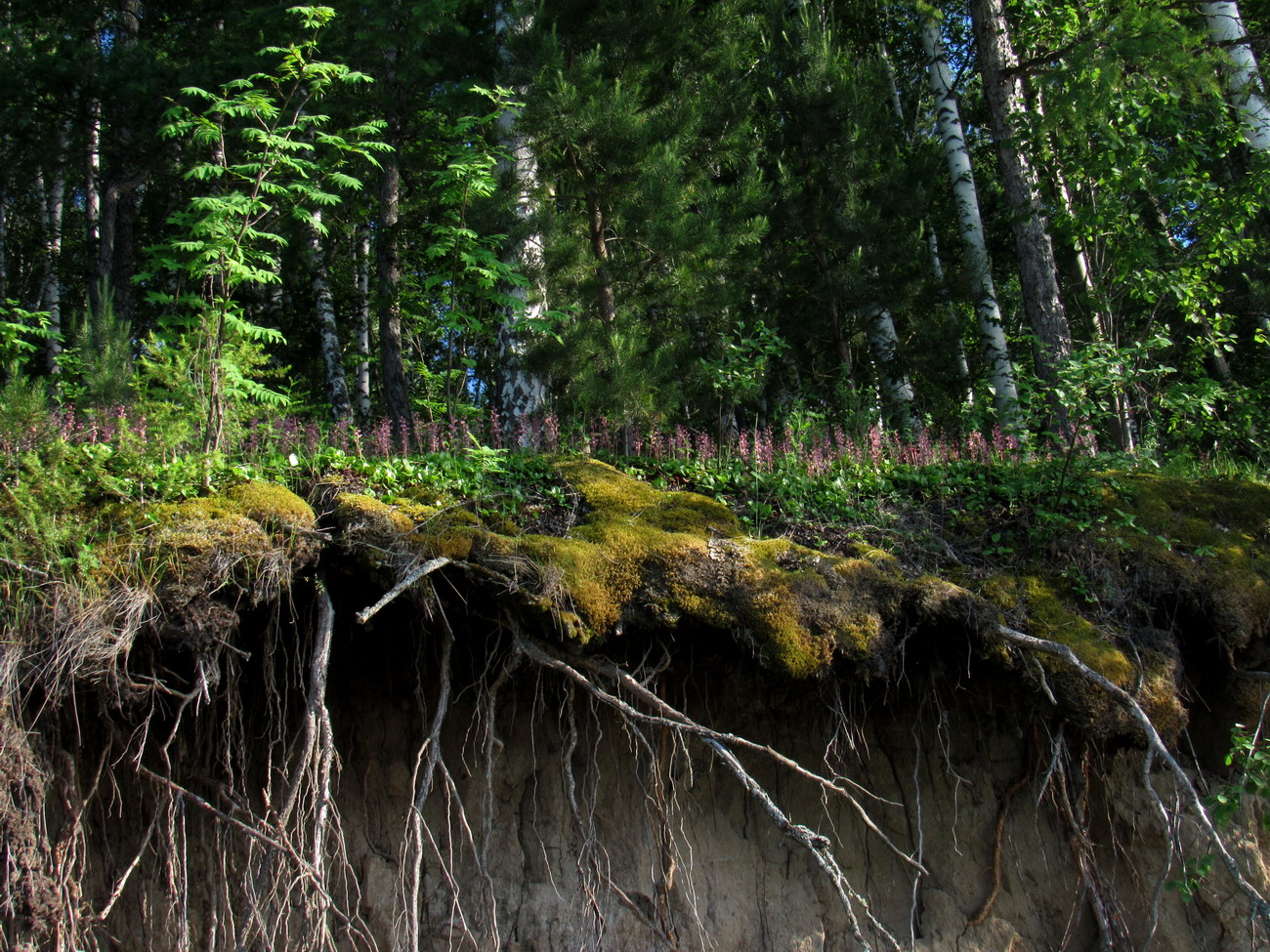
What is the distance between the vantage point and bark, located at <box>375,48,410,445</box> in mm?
10102

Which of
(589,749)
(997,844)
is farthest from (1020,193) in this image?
(589,749)

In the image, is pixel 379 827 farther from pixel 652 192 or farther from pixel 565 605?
pixel 652 192

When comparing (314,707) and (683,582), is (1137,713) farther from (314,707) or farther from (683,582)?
(314,707)

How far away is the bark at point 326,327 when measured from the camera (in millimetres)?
11547

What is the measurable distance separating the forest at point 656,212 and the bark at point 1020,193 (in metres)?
0.04

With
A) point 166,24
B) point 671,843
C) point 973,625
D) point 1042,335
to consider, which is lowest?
point 671,843

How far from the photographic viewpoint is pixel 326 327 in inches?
467

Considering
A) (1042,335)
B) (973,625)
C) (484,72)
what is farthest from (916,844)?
(484,72)

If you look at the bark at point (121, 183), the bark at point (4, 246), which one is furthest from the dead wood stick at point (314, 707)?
the bark at point (4, 246)

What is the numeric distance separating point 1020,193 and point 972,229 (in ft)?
3.41

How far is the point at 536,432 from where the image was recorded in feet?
22.3

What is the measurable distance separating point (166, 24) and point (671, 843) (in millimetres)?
12353

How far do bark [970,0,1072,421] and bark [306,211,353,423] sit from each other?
313 inches

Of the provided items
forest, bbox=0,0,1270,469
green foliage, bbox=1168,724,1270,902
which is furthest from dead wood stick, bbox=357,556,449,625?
green foliage, bbox=1168,724,1270,902
